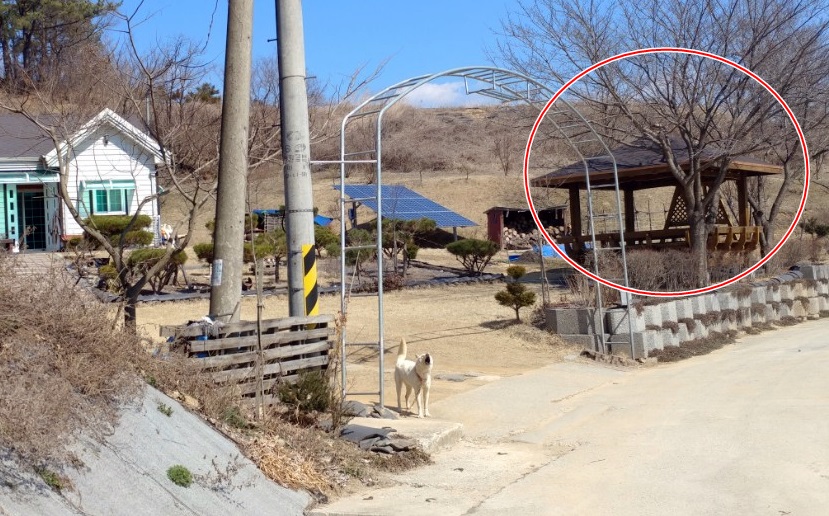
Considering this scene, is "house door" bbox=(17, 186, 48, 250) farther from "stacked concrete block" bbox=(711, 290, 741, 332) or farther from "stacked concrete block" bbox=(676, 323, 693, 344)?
"stacked concrete block" bbox=(711, 290, 741, 332)

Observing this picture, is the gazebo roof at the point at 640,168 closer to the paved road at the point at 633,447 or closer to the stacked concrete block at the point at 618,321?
the stacked concrete block at the point at 618,321

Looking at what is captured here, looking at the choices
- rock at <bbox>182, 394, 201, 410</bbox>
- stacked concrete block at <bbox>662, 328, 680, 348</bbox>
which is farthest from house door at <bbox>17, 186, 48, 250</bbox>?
rock at <bbox>182, 394, 201, 410</bbox>

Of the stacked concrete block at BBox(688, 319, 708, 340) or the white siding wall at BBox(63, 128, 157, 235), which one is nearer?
the stacked concrete block at BBox(688, 319, 708, 340)

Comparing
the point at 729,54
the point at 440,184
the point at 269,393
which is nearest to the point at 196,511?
the point at 269,393

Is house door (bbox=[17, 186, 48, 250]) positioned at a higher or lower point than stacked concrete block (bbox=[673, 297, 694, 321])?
higher

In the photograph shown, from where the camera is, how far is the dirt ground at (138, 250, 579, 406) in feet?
50.3

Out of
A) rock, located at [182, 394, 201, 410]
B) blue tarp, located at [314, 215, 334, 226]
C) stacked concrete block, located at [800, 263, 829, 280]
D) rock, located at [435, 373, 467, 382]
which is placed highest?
blue tarp, located at [314, 215, 334, 226]

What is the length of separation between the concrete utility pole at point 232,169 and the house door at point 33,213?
24.2 m

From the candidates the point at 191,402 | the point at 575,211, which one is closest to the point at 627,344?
the point at 191,402

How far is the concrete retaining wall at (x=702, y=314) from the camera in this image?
17.8 m

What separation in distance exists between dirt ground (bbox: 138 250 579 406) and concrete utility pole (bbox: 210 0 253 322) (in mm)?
2513

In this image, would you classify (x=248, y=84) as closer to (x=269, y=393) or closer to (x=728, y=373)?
(x=269, y=393)

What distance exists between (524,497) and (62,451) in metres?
3.89

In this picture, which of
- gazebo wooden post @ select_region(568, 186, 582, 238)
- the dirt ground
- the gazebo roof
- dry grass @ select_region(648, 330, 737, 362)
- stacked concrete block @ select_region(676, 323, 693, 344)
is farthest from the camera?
gazebo wooden post @ select_region(568, 186, 582, 238)
